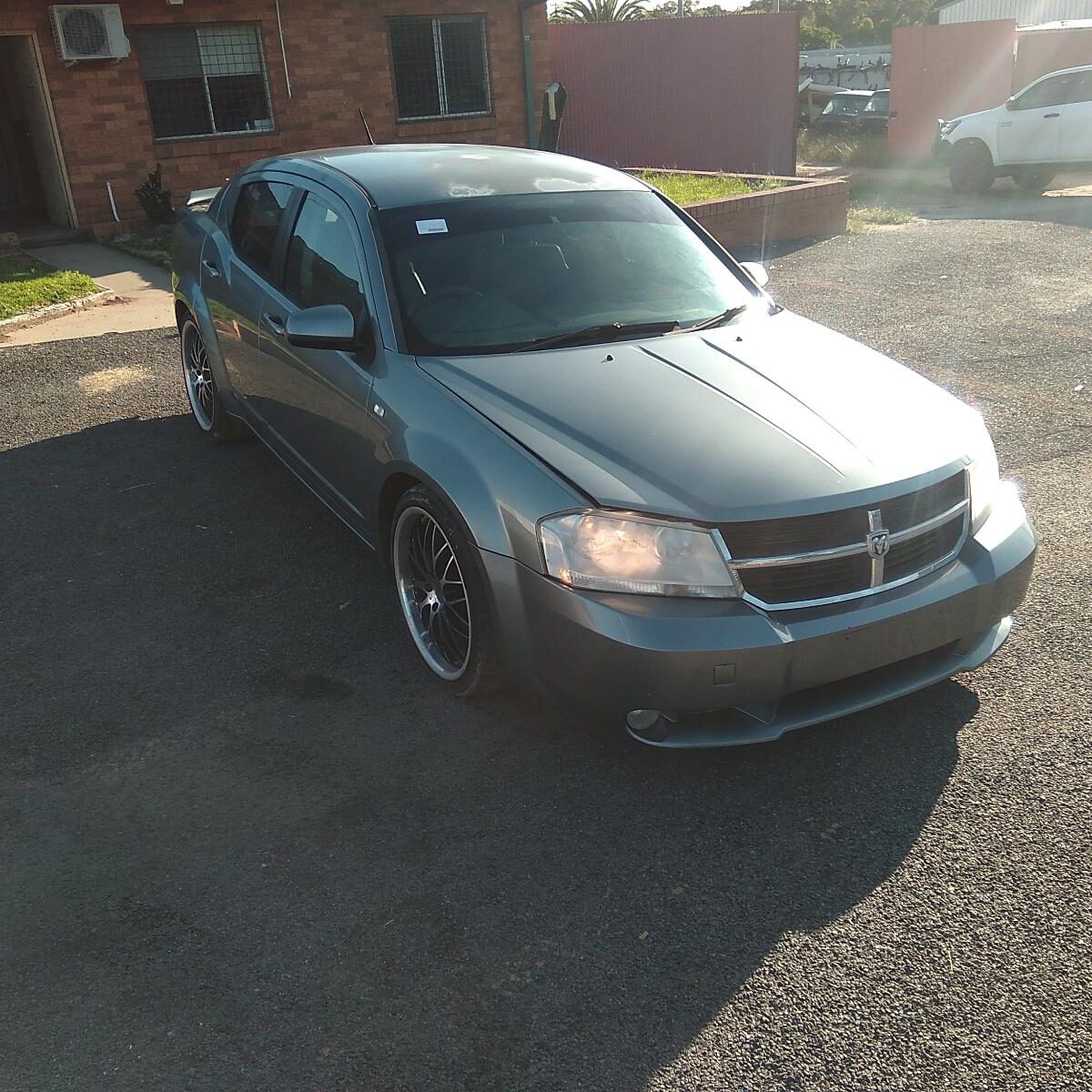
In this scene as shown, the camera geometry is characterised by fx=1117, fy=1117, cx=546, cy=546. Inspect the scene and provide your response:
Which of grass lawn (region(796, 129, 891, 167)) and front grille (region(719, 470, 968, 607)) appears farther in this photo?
grass lawn (region(796, 129, 891, 167))

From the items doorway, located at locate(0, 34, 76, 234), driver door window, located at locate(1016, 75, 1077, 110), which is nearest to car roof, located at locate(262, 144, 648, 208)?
doorway, located at locate(0, 34, 76, 234)

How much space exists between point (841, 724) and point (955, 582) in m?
0.63

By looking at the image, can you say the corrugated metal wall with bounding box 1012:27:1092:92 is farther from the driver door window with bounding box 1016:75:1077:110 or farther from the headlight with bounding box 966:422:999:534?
the headlight with bounding box 966:422:999:534

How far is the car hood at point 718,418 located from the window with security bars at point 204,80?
43.4 feet

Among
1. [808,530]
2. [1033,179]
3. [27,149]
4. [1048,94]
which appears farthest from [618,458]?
[1048,94]

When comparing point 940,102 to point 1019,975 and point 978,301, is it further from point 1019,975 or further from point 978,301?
point 1019,975

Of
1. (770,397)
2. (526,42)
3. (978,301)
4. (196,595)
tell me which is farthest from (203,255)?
(526,42)

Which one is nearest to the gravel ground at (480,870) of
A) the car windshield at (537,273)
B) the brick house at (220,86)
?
the car windshield at (537,273)

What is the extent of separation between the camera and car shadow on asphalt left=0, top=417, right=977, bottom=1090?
2617 millimetres

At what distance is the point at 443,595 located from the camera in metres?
3.97

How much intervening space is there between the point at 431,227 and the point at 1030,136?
48.5 ft

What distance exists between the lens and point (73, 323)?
1000cm

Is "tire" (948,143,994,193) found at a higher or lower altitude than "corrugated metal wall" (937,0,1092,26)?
lower

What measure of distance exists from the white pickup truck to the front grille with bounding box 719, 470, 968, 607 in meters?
15.3
